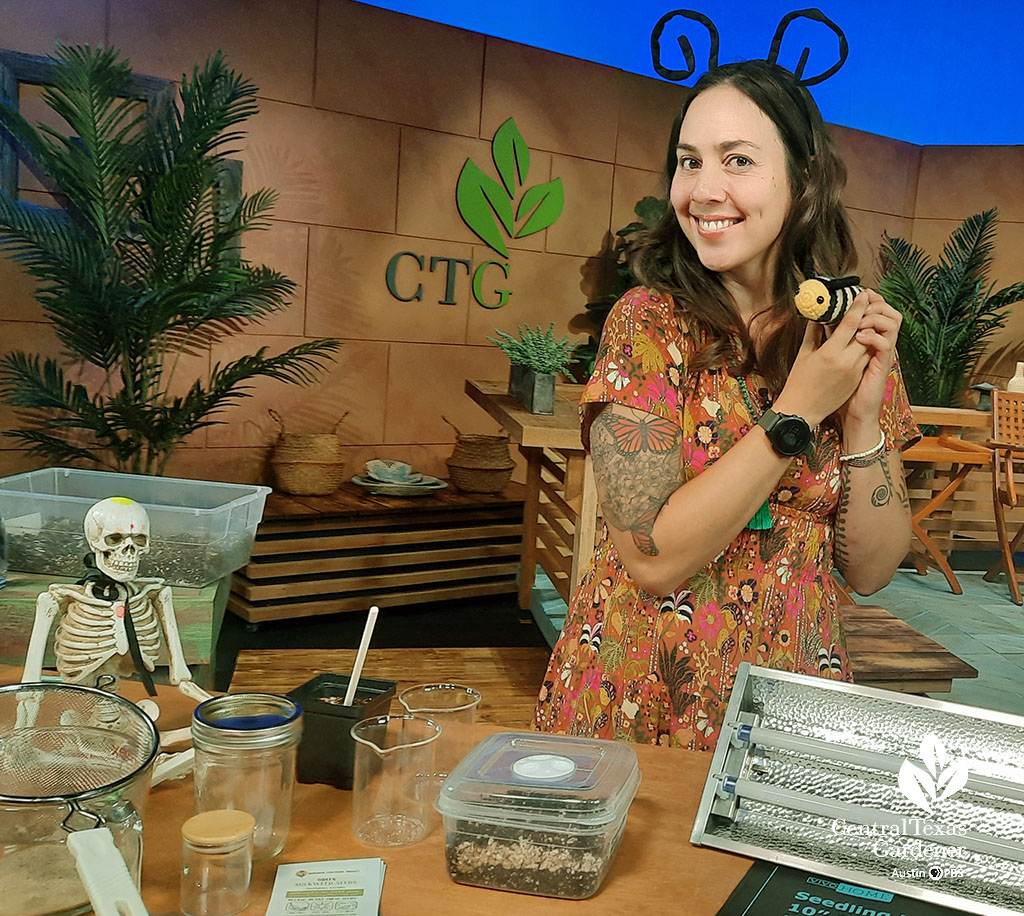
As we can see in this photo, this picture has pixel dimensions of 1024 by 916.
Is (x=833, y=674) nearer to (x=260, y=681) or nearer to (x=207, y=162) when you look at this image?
(x=260, y=681)

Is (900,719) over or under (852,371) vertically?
under

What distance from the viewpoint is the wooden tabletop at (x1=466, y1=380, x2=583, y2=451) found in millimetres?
3590

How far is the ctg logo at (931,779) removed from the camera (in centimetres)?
101

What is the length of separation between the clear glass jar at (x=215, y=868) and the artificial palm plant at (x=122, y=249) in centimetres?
348

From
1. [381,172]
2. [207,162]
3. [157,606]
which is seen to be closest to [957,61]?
[381,172]

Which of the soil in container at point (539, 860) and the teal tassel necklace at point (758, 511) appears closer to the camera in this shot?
the soil in container at point (539, 860)

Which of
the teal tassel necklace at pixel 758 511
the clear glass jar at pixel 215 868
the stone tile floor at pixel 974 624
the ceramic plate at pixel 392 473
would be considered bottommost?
the stone tile floor at pixel 974 624

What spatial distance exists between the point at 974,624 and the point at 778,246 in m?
5.35

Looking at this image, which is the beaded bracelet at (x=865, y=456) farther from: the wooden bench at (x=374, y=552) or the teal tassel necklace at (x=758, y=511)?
the wooden bench at (x=374, y=552)

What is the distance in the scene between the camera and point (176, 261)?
14.1 feet

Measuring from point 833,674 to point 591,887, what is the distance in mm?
782

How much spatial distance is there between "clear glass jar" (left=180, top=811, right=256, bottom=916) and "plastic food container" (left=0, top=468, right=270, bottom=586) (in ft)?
2.91

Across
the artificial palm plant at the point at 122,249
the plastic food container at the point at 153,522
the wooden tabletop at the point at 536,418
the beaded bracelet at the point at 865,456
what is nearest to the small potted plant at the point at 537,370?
the wooden tabletop at the point at 536,418

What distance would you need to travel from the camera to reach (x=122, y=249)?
14.4ft
